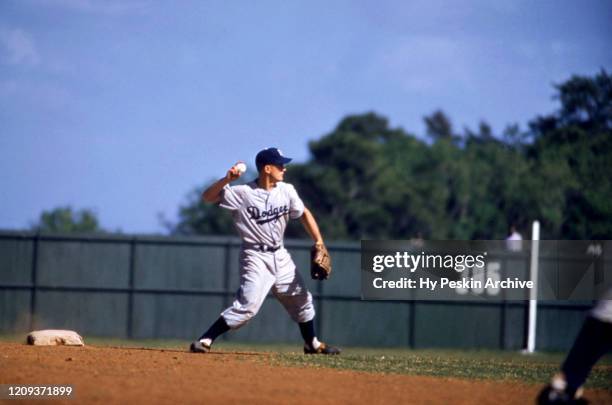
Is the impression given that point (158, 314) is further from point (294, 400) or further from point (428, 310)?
point (294, 400)

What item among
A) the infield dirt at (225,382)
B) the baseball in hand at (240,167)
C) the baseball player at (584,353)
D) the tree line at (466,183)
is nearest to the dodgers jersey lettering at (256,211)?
the baseball in hand at (240,167)

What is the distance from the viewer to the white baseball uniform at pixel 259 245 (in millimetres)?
8977

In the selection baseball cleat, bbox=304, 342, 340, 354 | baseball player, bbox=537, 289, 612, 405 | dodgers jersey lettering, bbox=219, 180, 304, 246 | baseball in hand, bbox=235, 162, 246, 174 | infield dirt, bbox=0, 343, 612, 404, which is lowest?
infield dirt, bbox=0, 343, 612, 404

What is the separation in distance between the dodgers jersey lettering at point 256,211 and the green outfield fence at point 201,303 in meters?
10.9

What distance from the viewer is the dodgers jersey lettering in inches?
357

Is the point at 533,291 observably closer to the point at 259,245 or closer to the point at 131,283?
the point at 259,245

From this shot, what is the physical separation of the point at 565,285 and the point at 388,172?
30.3 m

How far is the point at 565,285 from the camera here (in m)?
19.6

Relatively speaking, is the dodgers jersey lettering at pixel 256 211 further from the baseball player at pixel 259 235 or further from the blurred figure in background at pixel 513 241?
the blurred figure in background at pixel 513 241

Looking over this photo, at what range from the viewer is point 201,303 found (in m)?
20.3

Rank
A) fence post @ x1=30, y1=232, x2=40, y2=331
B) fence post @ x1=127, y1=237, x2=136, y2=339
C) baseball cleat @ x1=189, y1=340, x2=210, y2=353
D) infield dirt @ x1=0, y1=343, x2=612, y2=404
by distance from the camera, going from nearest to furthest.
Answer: infield dirt @ x1=0, y1=343, x2=612, y2=404, baseball cleat @ x1=189, y1=340, x2=210, y2=353, fence post @ x1=30, y1=232, x2=40, y2=331, fence post @ x1=127, y1=237, x2=136, y2=339

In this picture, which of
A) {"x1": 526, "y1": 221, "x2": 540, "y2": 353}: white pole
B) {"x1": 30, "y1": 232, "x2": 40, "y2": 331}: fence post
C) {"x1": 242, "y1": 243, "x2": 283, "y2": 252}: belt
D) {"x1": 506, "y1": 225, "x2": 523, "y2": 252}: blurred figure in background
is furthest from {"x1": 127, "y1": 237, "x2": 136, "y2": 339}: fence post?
{"x1": 242, "y1": 243, "x2": 283, "y2": 252}: belt

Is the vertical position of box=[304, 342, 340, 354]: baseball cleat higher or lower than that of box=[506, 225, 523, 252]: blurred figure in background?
lower

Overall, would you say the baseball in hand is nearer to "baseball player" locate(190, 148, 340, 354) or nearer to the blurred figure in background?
"baseball player" locate(190, 148, 340, 354)
